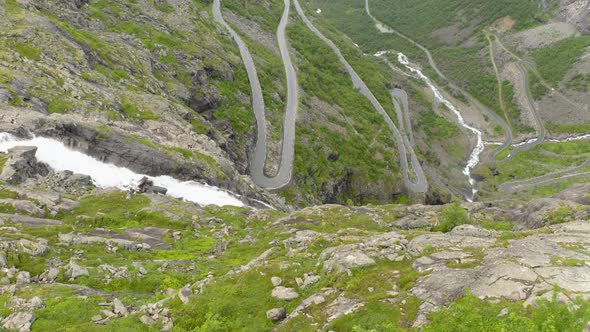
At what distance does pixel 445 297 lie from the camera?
1894 cm

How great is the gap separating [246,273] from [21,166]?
3460cm

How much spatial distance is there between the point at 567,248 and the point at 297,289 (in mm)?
16661

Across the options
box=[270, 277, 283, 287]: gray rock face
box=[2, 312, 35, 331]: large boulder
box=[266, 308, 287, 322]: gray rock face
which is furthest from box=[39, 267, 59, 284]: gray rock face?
box=[266, 308, 287, 322]: gray rock face

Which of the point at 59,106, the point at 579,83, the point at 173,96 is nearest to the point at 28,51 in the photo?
the point at 59,106

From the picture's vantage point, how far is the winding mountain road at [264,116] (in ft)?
313

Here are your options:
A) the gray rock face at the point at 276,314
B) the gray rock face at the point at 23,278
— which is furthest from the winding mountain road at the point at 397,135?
the gray rock face at the point at 23,278

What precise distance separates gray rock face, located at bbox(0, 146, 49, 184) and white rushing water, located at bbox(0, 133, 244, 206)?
214cm

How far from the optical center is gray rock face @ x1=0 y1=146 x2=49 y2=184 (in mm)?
41684

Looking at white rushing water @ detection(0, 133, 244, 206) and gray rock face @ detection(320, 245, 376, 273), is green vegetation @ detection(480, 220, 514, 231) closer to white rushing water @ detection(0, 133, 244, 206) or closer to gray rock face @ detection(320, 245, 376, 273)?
gray rock face @ detection(320, 245, 376, 273)

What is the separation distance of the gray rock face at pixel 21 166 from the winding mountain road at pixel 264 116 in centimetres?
5201

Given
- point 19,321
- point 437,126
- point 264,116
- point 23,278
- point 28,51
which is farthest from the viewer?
point 437,126

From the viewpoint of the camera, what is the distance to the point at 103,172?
2069 inches

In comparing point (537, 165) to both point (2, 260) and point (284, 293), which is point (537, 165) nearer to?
point (284, 293)

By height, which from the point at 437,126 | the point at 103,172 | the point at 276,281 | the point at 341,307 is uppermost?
the point at 437,126
